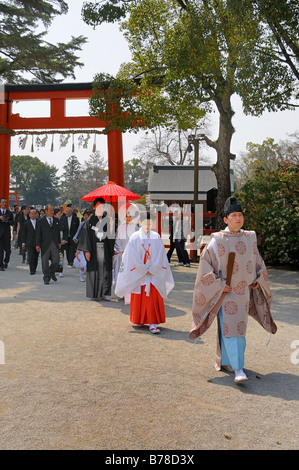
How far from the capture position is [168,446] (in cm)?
344

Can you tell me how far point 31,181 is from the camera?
111 m

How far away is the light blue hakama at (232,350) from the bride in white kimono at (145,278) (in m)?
1.94

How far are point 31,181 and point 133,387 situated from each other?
110 metres

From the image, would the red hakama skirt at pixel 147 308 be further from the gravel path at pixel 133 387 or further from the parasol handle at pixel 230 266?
the parasol handle at pixel 230 266

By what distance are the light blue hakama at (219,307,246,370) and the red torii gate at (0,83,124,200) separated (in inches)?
551

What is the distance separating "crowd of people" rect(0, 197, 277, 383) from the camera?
16.9 ft

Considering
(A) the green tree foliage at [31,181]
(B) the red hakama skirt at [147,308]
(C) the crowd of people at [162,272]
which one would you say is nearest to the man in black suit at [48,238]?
(C) the crowd of people at [162,272]

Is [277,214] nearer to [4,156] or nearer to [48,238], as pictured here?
[48,238]

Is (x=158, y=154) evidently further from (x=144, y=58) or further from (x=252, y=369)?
(x=252, y=369)

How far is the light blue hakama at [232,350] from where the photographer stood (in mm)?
4996

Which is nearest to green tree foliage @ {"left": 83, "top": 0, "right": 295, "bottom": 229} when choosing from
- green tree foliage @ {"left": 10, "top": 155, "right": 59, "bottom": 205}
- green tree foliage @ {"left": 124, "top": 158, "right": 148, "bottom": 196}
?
green tree foliage @ {"left": 124, "top": 158, "right": 148, "bottom": 196}

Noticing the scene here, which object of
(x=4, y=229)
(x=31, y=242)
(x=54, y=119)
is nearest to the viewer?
(x=31, y=242)

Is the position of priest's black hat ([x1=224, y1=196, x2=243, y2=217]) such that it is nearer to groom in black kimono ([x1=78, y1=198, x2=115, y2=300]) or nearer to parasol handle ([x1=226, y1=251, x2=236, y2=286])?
parasol handle ([x1=226, y1=251, x2=236, y2=286])

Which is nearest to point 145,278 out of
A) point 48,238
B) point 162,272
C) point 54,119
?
point 162,272
